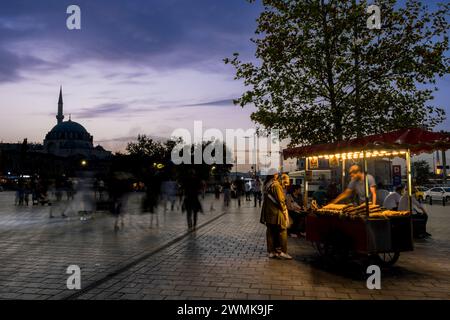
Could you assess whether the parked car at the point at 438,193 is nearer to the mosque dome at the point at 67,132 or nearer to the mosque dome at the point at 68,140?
the mosque dome at the point at 68,140

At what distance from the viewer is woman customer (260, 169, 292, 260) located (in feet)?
26.7

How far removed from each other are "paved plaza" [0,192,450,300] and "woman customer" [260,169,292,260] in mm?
323

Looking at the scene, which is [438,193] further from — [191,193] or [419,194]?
[191,193]

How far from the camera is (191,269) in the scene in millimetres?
7031

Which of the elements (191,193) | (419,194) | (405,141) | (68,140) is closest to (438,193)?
(419,194)

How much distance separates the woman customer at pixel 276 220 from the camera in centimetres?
815

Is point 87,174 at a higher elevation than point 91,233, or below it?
higher

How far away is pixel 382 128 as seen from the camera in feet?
57.0

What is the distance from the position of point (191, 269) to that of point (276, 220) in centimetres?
210

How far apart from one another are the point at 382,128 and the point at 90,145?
493ft

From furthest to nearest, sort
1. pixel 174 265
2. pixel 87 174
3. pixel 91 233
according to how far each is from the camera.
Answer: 1. pixel 87 174
2. pixel 91 233
3. pixel 174 265

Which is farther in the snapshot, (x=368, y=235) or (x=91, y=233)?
(x=91, y=233)
